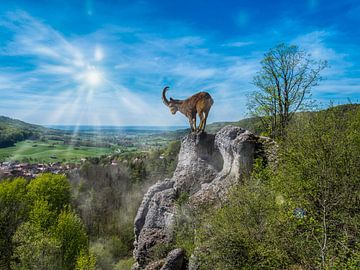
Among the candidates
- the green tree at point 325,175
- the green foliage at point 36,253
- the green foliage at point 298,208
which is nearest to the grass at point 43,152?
the green foliage at point 36,253

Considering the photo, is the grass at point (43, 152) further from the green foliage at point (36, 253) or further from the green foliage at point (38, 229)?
the green foliage at point (36, 253)

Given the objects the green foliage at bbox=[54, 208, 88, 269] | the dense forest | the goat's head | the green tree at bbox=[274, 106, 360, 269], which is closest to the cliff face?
the goat's head

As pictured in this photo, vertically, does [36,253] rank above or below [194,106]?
below

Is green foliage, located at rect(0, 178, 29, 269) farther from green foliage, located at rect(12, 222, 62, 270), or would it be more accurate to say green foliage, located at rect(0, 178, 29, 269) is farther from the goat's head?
the goat's head

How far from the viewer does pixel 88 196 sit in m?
43.3

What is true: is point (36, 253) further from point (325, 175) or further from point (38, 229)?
point (325, 175)

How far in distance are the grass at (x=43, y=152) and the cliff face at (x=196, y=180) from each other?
232ft

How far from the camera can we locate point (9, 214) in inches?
1061

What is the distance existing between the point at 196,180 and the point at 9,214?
795 inches

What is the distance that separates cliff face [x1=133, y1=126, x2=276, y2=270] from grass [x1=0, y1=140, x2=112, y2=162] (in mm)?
70656


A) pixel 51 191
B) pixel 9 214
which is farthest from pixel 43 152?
pixel 9 214

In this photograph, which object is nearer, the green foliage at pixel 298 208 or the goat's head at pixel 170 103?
the green foliage at pixel 298 208

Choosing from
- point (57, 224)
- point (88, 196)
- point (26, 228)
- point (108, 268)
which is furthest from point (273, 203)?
point (88, 196)

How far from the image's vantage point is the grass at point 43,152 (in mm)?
81625
